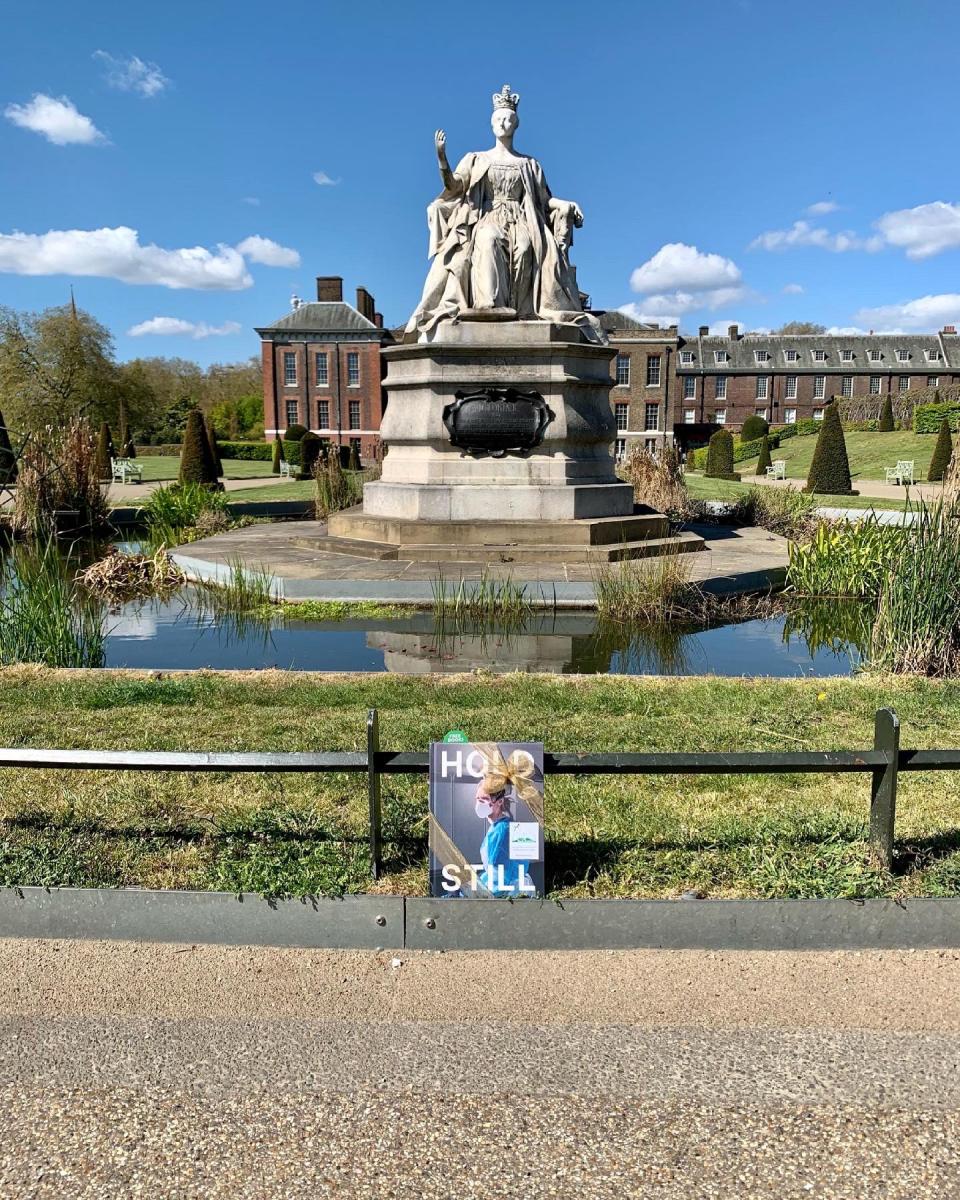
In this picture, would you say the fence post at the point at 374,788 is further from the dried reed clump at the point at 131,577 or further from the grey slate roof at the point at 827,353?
the grey slate roof at the point at 827,353

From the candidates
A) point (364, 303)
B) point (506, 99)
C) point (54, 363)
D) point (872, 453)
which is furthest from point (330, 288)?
point (506, 99)

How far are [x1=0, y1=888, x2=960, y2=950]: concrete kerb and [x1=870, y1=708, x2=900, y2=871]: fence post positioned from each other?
0.29 m

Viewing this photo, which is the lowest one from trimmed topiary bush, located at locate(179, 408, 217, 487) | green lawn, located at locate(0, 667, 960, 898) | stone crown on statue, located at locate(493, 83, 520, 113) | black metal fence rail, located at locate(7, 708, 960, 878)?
green lawn, located at locate(0, 667, 960, 898)

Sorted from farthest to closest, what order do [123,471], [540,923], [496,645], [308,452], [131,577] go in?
[308,452]
[123,471]
[131,577]
[496,645]
[540,923]

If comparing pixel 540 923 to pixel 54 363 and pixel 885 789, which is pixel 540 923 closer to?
pixel 885 789

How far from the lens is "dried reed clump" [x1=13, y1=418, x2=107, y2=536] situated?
15.5m

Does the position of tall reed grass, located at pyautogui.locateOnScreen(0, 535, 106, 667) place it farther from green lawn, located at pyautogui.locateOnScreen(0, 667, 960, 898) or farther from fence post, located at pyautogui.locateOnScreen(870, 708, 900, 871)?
fence post, located at pyautogui.locateOnScreen(870, 708, 900, 871)

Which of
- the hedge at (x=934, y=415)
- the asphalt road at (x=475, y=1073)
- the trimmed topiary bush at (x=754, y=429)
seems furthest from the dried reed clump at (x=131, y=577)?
the trimmed topiary bush at (x=754, y=429)

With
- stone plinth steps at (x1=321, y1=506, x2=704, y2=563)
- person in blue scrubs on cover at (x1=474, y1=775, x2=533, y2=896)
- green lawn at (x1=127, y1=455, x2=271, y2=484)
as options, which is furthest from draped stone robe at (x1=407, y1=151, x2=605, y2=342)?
green lawn at (x1=127, y1=455, x2=271, y2=484)

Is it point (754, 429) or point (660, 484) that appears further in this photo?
point (754, 429)

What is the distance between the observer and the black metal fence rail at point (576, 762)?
11.4 feet

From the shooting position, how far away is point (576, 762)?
3506mm

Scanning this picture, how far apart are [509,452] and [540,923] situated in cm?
892

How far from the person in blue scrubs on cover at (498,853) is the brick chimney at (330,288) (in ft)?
207
